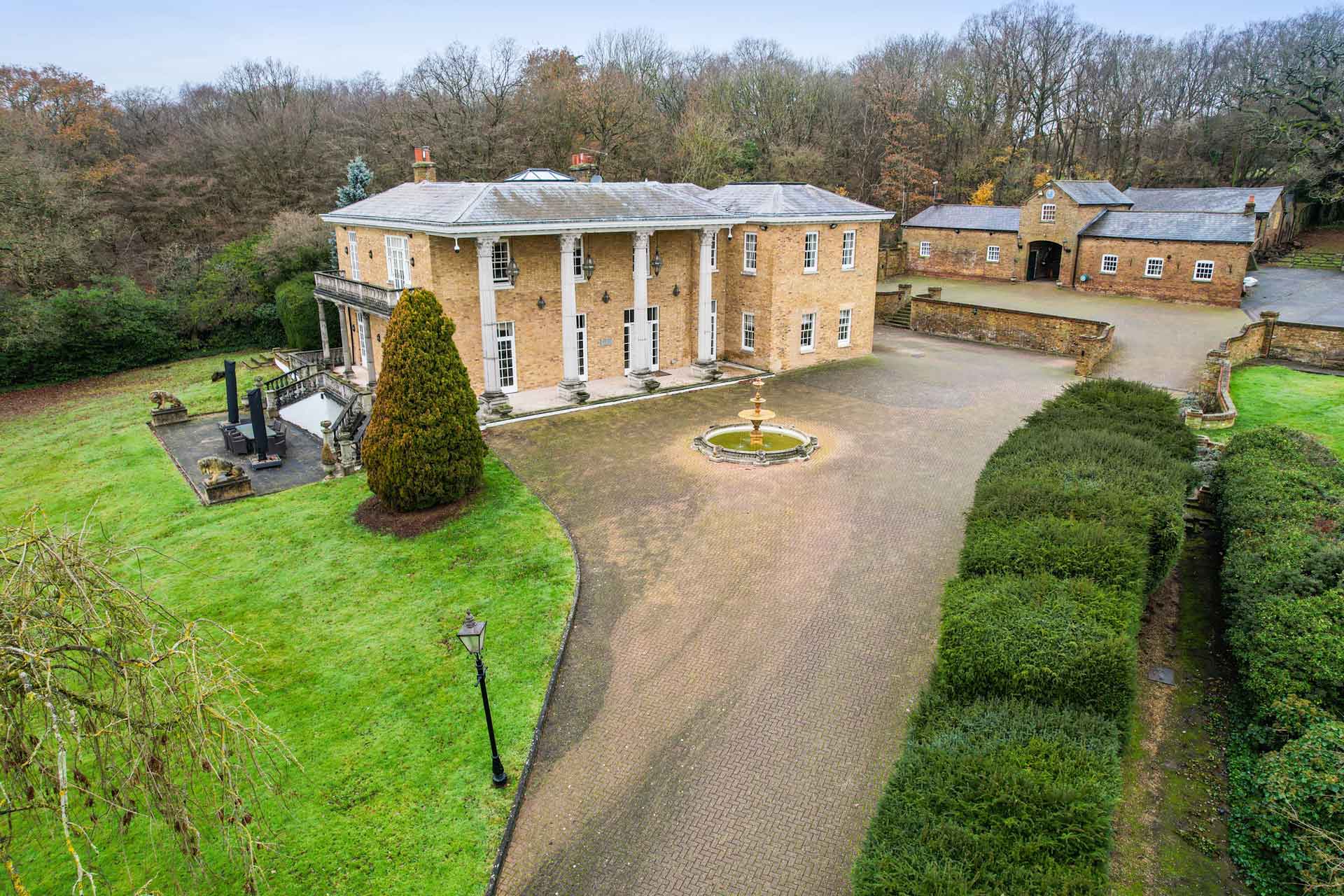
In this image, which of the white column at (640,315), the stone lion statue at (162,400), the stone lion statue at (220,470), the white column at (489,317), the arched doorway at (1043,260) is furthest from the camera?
the arched doorway at (1043,260)

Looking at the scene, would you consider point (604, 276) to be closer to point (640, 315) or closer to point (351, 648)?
point (640, 315)

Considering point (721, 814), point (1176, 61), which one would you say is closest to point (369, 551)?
point (721, 814)

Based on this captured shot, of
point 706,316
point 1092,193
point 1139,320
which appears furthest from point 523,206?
point 1092,193

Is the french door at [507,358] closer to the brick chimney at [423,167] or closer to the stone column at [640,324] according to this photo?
the stone column at [640,324]

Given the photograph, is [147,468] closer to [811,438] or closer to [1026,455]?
[811,438]

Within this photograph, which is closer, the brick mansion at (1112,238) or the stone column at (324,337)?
the stone column at (324,337)

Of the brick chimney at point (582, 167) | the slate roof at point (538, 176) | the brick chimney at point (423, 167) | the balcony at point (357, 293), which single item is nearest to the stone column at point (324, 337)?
the balcony at point (357, 293)

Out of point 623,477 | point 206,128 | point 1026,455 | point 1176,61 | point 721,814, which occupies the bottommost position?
point 721,814
